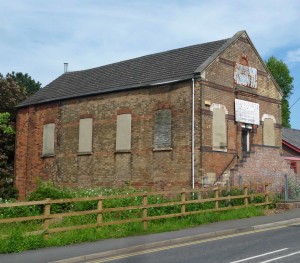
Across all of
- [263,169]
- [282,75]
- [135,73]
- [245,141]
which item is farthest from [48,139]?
[282,75]

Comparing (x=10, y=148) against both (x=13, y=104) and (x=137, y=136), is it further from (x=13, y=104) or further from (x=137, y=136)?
(x=137, y=136)

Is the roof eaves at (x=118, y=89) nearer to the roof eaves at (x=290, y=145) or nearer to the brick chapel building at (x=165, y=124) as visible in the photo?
the brick chapel building at (x=165, y=124)

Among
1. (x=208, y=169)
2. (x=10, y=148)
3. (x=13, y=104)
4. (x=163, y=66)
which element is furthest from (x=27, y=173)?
(x=208, y=169)

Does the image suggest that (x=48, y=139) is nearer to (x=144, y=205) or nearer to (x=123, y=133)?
(x=123, y=133)

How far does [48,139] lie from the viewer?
29.8 metres

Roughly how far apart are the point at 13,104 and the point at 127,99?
13.2 m

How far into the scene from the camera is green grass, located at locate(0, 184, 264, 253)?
11.7 metres

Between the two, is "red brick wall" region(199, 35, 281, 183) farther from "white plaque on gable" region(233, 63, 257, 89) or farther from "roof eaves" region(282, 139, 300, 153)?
"roof eaves" region(282, 139, 300, 153)

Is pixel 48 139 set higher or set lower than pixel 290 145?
lower

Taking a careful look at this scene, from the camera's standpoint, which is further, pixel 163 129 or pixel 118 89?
pixel 118 89

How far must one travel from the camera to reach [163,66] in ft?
87.1

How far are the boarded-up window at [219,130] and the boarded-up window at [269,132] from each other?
12.6 ft

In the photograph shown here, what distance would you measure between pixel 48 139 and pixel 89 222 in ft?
50.4

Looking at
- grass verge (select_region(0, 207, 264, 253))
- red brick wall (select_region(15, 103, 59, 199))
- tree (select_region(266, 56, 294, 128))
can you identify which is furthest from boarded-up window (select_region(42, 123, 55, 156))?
tree (select_region(266, 56, 294, 128))
